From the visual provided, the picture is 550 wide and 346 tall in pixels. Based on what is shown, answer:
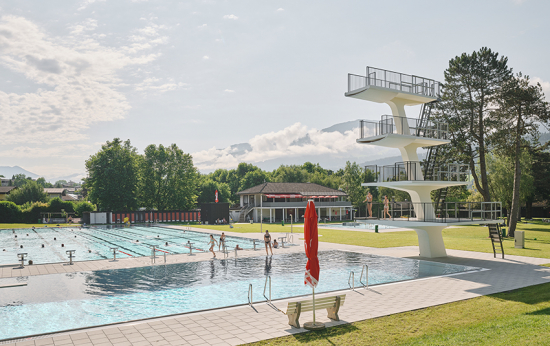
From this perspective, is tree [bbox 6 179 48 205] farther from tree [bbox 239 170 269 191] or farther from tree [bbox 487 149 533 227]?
tree [bbox 487 149 533 227]

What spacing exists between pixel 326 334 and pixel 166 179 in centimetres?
6792

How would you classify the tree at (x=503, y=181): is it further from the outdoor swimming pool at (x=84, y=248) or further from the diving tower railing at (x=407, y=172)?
the outdoor swimming pool at (x=84, y=248)

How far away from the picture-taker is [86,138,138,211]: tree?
65000 mm

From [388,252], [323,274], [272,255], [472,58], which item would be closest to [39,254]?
[272,255]

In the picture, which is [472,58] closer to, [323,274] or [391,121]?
[391,121]

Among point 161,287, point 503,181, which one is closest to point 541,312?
point 161,287

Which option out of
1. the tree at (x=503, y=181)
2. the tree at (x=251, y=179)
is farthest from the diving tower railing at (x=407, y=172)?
Answer: the tree at (x=251, y=179)

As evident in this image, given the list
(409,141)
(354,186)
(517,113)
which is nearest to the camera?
(409,141)

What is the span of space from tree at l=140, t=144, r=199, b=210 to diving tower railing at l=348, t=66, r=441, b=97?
2219 inches

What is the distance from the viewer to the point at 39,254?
27.7 m

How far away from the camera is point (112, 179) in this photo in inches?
2579

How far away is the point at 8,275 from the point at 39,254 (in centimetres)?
1102

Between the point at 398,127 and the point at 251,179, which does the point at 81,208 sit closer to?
the point at 251,179

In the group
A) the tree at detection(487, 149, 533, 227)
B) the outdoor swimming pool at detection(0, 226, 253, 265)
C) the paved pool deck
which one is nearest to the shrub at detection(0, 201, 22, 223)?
the outdoor swimming pool at detection(0, 226, 253, 265)
